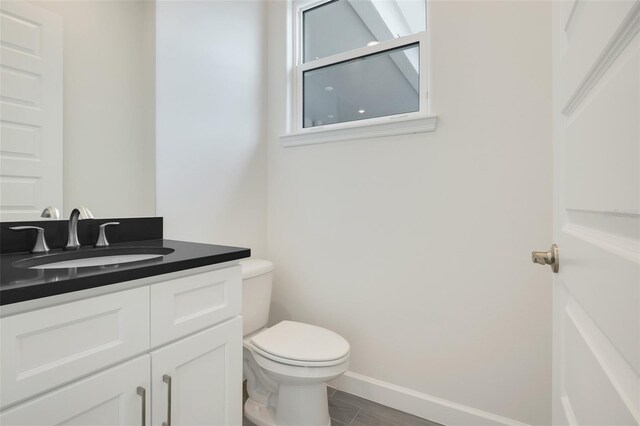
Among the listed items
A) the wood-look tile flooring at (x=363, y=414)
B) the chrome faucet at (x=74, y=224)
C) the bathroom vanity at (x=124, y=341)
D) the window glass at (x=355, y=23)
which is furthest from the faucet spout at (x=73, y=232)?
the window glass at (x=355, y=23)

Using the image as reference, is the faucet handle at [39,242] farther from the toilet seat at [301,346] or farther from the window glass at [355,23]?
the window glass at [355,23]

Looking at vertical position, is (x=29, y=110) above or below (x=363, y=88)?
below

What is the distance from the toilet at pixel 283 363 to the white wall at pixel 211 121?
36 centimetres

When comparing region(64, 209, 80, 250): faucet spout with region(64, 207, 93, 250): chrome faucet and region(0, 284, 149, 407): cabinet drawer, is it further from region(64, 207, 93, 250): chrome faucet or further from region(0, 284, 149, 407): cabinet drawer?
region(0, 284, 149, 407): cabinet drawer

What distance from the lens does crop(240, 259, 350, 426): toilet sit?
1292 millimetres

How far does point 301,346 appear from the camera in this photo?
139cm

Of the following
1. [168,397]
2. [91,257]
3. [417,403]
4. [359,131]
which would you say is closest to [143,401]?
[168,397]

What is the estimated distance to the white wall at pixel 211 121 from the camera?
1476mm

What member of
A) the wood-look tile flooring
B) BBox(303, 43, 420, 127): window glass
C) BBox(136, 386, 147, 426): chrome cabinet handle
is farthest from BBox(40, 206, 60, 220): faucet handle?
BBox(303, 43, 420, 127): window glass

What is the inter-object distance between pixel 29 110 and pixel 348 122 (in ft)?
4.70

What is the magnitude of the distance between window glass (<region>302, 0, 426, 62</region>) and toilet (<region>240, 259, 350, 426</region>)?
143 cm

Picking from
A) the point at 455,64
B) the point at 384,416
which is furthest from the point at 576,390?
the point at 455,64

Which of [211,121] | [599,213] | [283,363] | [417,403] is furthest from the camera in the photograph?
[211,121]

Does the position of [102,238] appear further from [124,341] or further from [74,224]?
[124,341]
